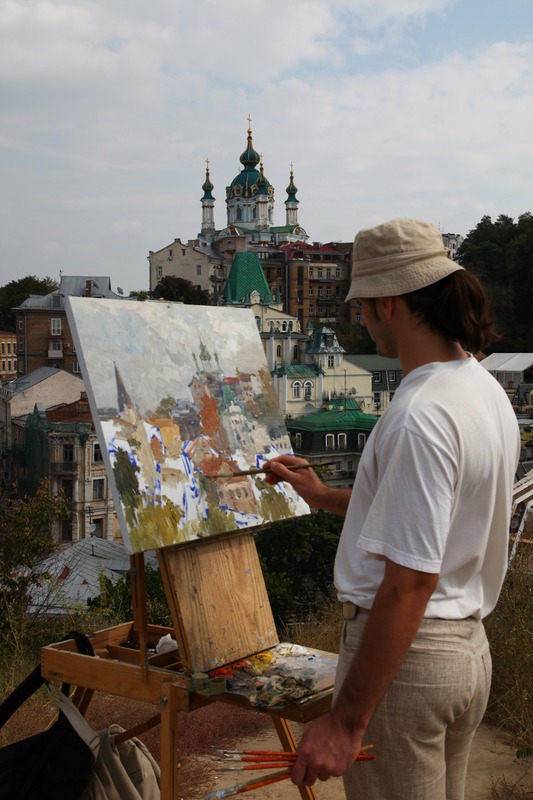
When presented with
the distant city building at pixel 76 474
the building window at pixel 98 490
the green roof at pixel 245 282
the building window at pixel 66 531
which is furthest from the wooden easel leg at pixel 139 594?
the green roof at pixel 245 282

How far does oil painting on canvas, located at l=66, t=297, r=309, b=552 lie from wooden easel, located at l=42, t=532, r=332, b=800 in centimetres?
9

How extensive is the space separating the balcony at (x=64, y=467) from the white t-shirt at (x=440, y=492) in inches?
826

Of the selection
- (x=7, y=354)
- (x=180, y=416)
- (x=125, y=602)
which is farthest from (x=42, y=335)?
(x=180, y=416)

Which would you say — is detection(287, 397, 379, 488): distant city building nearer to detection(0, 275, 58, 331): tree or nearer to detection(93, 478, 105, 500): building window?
detection(93, 478, 105, 500): building window

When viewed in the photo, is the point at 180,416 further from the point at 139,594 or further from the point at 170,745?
the point at 170,745

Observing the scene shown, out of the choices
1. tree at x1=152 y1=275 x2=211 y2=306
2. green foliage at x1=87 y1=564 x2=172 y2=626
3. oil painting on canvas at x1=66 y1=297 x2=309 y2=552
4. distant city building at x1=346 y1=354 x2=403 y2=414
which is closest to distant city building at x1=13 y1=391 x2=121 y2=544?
green foliage at x1=87 y1=564 x2=172 y2=626

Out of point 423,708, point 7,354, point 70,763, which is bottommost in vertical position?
point 70,763

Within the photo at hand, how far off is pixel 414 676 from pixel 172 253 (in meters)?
55.2

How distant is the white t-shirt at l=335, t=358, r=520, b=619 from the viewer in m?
1.27

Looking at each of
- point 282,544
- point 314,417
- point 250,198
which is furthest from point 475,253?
point 250,198

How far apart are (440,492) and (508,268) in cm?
3416

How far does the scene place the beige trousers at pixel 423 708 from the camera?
1.35 metres

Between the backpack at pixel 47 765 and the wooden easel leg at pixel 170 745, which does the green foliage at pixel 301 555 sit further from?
the wooden easel leg at pixel 170 745

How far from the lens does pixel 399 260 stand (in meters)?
1.41
